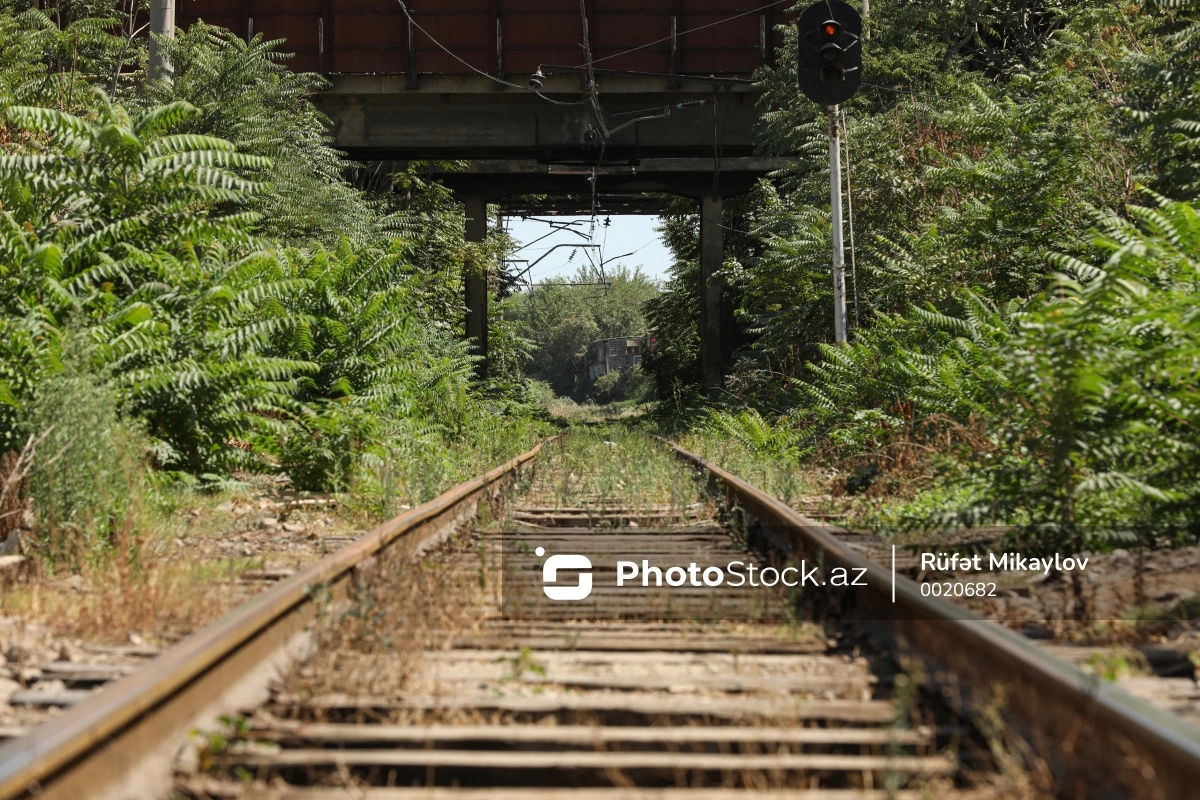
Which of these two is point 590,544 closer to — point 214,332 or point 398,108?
point 214,332

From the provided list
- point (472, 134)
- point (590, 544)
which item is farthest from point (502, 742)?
point (472, 134)

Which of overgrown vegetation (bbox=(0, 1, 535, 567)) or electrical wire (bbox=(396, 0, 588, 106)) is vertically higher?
electrical wire (bbox=(396, 0, 588, 106))

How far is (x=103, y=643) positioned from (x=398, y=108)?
22918mm

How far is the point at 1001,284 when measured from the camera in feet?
44.0

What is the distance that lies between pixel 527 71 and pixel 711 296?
6642 millimetres

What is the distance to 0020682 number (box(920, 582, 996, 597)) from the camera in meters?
5.04

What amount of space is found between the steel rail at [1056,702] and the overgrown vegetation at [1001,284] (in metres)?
1.31

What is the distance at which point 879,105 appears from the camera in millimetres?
22203

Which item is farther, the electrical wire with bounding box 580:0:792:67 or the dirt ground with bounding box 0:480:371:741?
the electrical wire with bounding box 580:0:792:67

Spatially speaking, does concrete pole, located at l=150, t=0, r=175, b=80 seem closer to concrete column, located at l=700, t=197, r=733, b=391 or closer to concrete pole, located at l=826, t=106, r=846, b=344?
concrete pole, located at l=826, t=106, r=846, b=344

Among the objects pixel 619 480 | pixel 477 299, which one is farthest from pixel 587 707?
pixel 477 299

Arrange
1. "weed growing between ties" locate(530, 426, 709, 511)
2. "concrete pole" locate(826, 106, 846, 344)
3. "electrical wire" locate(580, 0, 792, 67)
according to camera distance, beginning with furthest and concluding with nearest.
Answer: "electrical wire" locate(580, 0, 792, 67) < "concrete pole" locate(826, 106, 846, 344) < "weed growing between ties" locate(530, 426, 709, 511)

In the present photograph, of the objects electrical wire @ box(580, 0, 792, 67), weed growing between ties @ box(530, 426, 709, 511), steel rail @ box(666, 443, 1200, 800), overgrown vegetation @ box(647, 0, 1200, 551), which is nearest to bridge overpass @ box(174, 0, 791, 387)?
electrical wire @ box(580, 0, 792, 67)

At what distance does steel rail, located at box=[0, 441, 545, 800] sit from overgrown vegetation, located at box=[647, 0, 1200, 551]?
10.0ft
